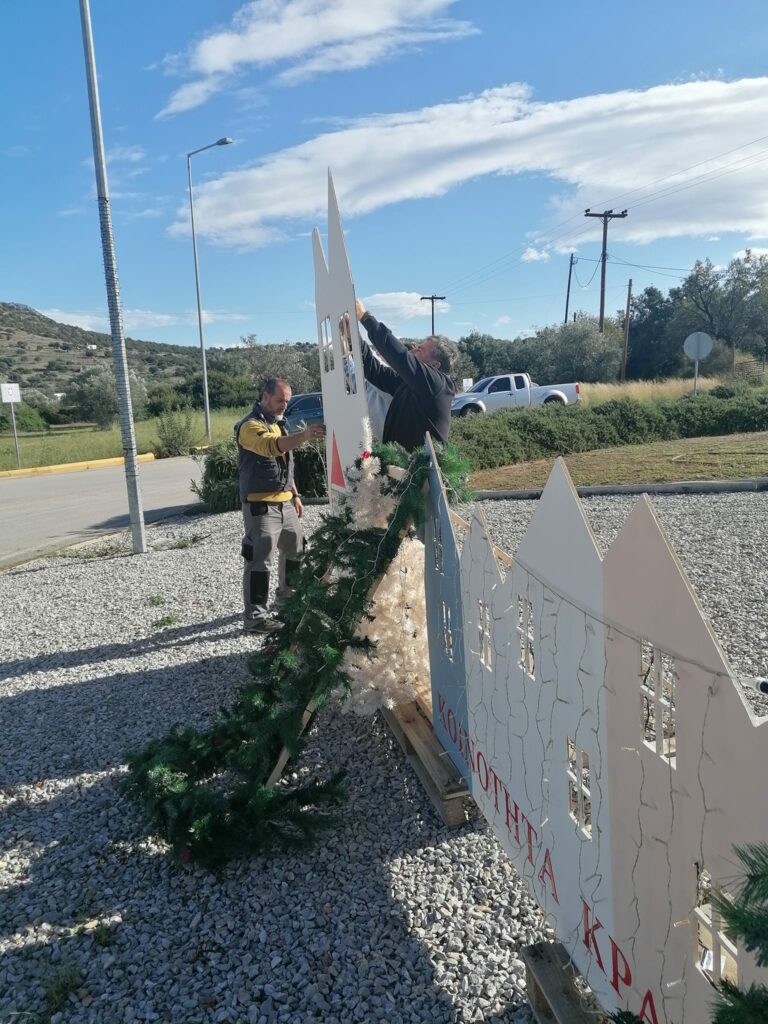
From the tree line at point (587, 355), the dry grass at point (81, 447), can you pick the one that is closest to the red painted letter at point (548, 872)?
the dry grass at point (81, 447)

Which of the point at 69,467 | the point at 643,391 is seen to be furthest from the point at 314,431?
the point at 643,391

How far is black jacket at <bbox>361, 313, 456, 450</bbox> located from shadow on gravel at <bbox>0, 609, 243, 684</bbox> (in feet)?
8.54

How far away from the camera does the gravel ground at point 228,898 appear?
7.41 ft

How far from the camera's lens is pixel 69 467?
21484 mm

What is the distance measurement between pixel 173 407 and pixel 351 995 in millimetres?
36645

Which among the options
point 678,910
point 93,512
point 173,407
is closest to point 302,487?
point 93,512

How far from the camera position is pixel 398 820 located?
3131mm

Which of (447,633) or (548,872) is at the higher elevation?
(447,633)

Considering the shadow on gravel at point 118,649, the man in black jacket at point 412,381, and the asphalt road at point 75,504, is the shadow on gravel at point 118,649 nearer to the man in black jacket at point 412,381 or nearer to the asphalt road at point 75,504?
the man in black jacket at point 412,381

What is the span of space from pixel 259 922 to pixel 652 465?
1206cm

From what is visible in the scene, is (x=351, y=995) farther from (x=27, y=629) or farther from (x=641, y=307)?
(x=641, y=307)

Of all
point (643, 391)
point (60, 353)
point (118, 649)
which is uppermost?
point (60, 353)

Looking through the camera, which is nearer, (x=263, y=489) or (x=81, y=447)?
(x=263, y=489)

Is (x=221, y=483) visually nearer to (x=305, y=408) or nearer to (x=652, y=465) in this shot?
(x=305, y=408)
